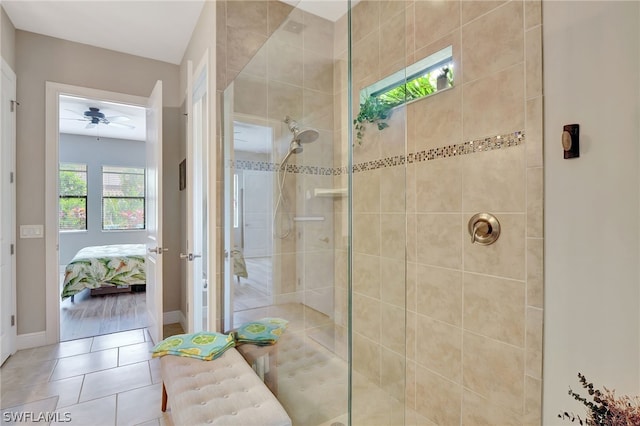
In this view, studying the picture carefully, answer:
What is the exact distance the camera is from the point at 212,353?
1.77 metres

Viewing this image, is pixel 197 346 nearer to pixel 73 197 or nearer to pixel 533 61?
pixel 533 61

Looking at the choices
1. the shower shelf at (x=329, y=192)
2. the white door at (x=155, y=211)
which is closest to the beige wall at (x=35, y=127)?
the white door at (x=155, y=211)

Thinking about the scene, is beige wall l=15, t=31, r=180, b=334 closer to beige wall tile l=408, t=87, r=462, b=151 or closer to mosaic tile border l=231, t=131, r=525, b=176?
mosaic tile border l=231, t=131, r=525, b=176

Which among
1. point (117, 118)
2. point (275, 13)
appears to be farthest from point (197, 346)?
point (117, 118)

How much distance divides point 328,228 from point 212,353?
3.13ft

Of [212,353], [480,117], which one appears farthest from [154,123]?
[480,117]

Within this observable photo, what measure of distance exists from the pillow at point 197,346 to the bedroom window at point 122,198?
232 inches

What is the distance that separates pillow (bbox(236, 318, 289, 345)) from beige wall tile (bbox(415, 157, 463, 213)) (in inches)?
42.4

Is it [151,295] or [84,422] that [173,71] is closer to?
[151,295]

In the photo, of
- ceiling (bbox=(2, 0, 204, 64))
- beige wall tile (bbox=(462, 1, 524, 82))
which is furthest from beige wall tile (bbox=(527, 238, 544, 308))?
ceiling (bbox=(2, 0, 204, 64))

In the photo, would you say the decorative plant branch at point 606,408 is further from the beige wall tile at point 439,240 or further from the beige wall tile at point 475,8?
the beige wall tile at point 475,8

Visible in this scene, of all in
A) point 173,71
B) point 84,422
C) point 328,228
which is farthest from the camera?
point 173,71

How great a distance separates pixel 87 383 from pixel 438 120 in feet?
9.53

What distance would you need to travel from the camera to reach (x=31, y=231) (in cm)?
288
